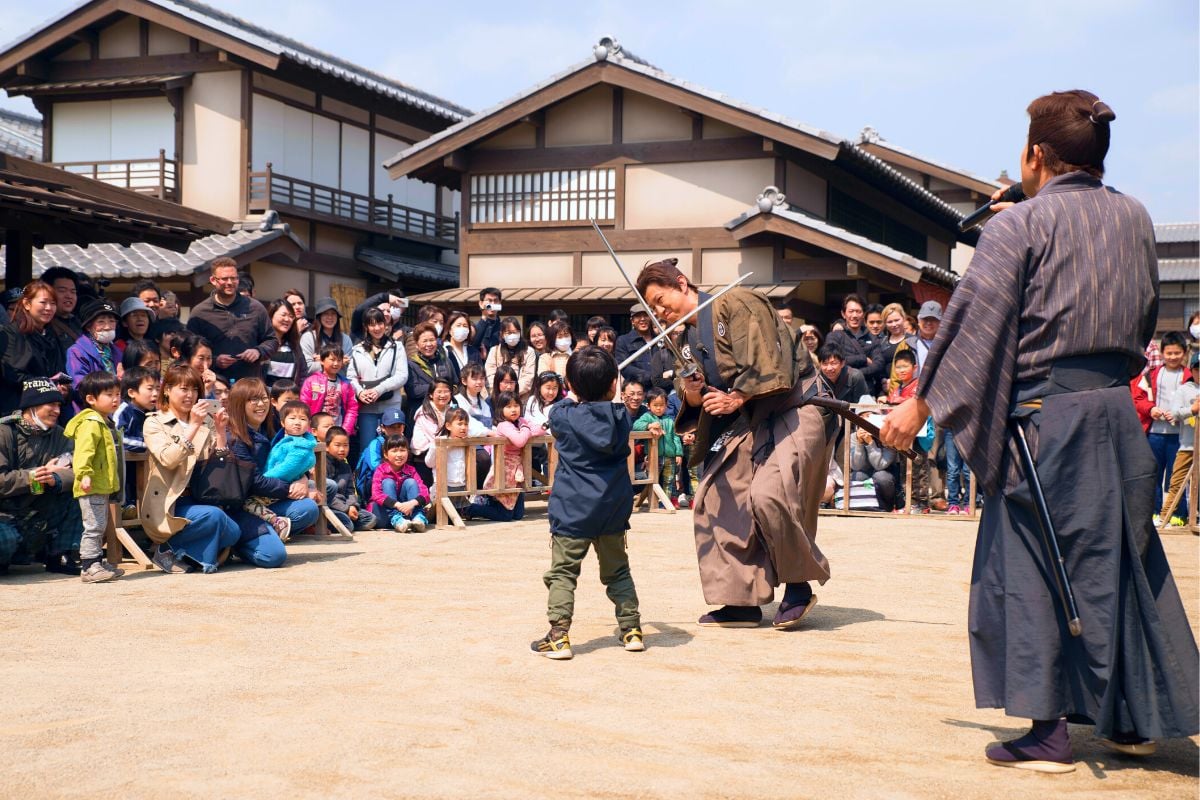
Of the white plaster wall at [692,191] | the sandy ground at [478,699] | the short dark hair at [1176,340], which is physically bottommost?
the sandy ground at [478,699]

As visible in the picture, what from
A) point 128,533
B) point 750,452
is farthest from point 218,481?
point 750,452

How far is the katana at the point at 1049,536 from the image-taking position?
3354mm

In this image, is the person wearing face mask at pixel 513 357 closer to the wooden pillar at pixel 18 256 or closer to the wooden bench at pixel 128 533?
the wooden pillar at pixel 18 256

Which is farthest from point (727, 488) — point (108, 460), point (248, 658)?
point (108, 460)

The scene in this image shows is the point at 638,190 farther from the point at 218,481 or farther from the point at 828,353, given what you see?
the point at 218,481

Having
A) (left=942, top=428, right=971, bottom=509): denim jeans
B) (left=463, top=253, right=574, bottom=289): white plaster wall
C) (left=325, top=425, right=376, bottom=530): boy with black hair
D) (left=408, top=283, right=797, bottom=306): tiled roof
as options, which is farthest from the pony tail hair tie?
(left=463, top=253, right=574, bottom=289): white plaster wall

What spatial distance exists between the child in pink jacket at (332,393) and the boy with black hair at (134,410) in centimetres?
217

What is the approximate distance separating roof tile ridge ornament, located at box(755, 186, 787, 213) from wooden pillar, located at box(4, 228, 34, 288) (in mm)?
8349

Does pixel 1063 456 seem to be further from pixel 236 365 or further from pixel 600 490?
pixel 236 365

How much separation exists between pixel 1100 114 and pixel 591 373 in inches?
94.1

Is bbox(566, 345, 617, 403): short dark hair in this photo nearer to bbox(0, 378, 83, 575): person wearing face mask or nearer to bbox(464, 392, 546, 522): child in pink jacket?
bbox(0, 378, 83, 575): person wearing face mask

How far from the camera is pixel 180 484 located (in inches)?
280

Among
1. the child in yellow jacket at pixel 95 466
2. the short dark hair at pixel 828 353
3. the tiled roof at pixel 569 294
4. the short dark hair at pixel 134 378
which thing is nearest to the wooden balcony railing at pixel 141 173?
the tiled roof at pixel 569 294

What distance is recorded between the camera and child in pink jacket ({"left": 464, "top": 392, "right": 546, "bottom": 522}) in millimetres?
10271
